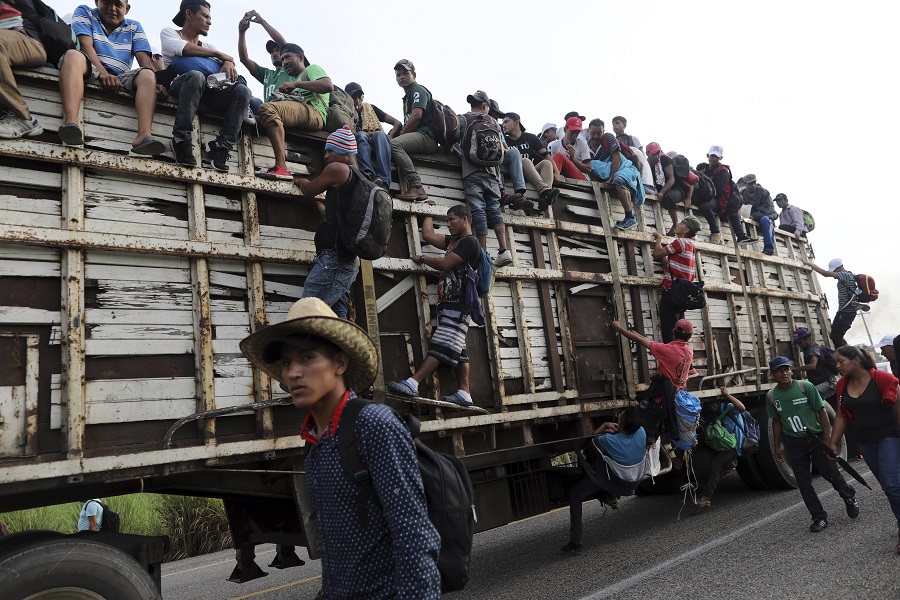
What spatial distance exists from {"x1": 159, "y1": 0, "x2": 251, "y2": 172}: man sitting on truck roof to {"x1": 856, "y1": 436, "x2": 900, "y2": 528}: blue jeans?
514cm


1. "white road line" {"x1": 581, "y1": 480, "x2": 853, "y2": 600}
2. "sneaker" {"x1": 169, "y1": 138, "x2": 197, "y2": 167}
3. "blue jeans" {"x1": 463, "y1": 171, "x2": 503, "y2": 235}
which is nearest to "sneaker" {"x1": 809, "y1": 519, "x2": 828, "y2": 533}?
"white road line" {"x1": 581, "y1": 480, "x2": 853, "y2": 600}

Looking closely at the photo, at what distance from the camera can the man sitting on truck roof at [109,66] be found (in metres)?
3.36

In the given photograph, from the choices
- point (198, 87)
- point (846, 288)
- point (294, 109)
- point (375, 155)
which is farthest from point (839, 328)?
point (198, 87)

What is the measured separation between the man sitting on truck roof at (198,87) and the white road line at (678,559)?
12.3ft

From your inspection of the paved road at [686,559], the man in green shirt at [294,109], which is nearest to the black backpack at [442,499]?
the man in green shirt at [294,109]

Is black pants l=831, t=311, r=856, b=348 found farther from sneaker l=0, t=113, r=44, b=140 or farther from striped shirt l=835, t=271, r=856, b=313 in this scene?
sneaker l=0, t=113, r=44, b=140

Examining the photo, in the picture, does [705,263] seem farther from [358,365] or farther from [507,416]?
[358,365]

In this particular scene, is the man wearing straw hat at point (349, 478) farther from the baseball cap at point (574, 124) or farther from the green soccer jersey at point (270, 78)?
the baseball cap at point (574, 124)

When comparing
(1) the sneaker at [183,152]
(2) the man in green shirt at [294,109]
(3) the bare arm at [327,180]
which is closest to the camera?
(1) the sneaker at [183,152]

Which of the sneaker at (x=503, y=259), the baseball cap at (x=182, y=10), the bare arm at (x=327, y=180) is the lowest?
the sneaker at (x=503, y=259)

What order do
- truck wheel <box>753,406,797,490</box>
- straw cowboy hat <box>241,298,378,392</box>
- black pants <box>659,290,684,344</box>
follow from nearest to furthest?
straw cowboy hat <box>241,298,378,392</box> → black pants <box>659,290,684,344</box> → truck wheel <box>753,406,797,490</box>

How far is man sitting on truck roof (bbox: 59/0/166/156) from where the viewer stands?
11.0 ft

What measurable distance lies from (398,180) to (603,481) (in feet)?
10.0

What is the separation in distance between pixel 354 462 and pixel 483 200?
12.2ft
